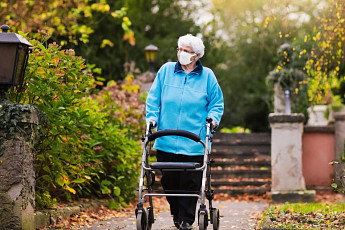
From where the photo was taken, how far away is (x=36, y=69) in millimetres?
5637

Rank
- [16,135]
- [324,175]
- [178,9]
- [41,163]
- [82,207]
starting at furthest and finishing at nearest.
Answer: [178,9]
[324,175]
[82,207]
[41,163]
[16,135]

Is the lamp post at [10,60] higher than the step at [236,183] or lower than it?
higher

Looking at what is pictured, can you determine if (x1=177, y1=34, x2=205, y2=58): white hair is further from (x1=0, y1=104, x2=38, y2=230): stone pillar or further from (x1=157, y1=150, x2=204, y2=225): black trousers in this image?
(x1=0, y1=104, x2=38, y2=230): stone pillar

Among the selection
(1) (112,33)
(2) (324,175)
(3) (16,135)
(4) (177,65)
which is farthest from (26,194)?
(1) (112,33)

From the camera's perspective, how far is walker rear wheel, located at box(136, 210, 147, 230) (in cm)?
431

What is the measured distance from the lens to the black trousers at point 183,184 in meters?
4.93

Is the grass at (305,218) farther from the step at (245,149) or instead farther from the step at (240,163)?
the step at (245,149)

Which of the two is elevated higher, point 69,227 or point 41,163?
point 41,163

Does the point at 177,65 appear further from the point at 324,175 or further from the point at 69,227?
the point at 324,175

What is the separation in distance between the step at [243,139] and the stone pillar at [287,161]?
2.67 m

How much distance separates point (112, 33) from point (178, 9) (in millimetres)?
2387

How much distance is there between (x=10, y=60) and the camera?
202 inches

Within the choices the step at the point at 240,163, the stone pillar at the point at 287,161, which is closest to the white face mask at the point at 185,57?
the stone pillar at the point at 287,161

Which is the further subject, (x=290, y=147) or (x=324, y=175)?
(x=324, y=175)
